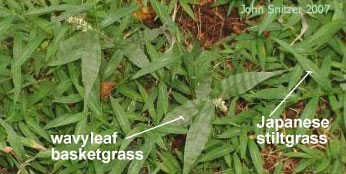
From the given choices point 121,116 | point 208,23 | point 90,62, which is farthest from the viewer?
point 208,23

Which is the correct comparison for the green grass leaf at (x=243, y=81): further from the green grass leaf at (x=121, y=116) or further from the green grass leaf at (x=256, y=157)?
the green grass leaf at (x=121, y=116)

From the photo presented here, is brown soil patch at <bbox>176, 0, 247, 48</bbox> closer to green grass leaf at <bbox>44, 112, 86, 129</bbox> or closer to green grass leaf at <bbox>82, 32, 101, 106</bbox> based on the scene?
green grass leaf at <bbox>82, 32, 101, 106</bbox>

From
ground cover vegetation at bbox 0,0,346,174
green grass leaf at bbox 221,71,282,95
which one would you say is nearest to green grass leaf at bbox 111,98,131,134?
ground cover vegetation at bbox 0,0,346,174

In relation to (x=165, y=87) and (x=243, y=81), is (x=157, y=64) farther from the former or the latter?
(x=243, y=81)

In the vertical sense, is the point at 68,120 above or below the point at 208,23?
below

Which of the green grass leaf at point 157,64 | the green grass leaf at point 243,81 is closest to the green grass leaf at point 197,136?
the green grass leaf at point 243,81

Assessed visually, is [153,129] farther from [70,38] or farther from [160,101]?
[70,38]

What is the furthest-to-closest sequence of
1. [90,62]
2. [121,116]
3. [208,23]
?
[208,23], [121,116], [90,62]

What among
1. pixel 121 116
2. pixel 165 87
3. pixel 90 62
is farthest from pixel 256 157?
pixel 90 62
